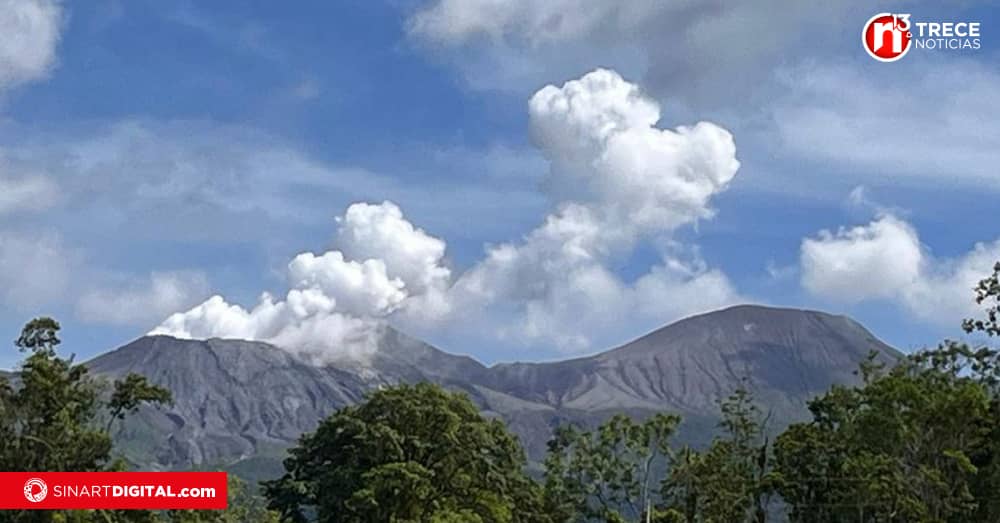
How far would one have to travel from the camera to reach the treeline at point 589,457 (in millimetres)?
48094

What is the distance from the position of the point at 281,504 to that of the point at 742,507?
24866 mm

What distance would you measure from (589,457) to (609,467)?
5.16 ft

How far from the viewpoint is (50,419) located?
157ft

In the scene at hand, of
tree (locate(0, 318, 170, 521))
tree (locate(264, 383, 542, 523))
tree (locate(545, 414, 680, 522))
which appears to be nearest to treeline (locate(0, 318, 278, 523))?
tree (locate(0, 318, 170, 521))

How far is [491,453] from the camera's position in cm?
6309

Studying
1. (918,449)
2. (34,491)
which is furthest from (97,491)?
(918,449)

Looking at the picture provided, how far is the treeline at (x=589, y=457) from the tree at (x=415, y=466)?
82mm

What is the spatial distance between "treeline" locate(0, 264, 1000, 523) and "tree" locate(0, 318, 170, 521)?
61 millimetres

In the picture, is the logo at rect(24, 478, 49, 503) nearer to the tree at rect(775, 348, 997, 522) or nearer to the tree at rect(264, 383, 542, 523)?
the tree at rect(264, 383, 542, 523)

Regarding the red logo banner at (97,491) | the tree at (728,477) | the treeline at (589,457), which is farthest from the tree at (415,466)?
the red logo banner at (97,491)

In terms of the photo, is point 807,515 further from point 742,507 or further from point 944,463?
point 944,463

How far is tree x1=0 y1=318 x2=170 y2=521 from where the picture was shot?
4619 centimetres

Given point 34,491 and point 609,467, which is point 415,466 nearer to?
point 609,467

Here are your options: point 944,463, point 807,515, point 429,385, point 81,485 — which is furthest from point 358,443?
point 944,463
